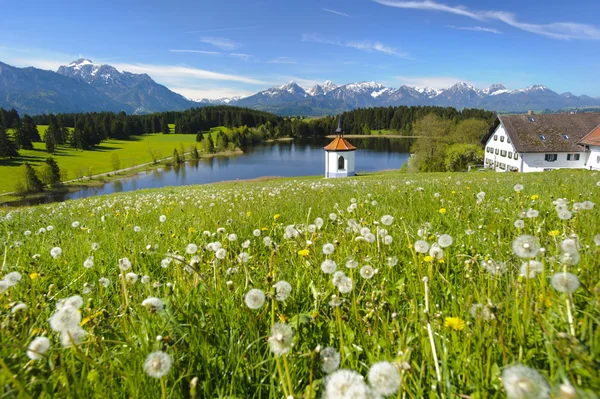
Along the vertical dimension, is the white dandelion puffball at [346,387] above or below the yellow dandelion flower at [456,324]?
above

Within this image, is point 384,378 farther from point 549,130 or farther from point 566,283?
A: point 549,130

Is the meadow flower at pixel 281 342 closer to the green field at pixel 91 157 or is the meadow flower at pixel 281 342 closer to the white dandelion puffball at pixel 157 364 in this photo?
the white dandelion puffball at pixel 157 364

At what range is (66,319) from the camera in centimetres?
152

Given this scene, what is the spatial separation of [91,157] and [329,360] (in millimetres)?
149202

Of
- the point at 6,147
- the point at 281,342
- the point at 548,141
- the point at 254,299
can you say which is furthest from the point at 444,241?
the point at 6,147

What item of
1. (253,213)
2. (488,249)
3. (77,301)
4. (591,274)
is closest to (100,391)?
(77,301)

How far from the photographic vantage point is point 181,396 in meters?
1.51

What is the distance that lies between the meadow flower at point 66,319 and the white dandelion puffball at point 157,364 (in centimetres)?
44

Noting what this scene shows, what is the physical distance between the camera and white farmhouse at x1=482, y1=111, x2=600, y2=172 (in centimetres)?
5125

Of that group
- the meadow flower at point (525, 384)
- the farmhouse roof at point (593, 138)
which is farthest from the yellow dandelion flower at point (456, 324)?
Answer: the farmhouse roof at point (593, 138)

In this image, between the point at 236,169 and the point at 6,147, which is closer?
the point at 6,147

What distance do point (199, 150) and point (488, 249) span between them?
163 metres

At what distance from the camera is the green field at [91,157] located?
3850 inches

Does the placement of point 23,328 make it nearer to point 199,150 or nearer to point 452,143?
point 452,143
